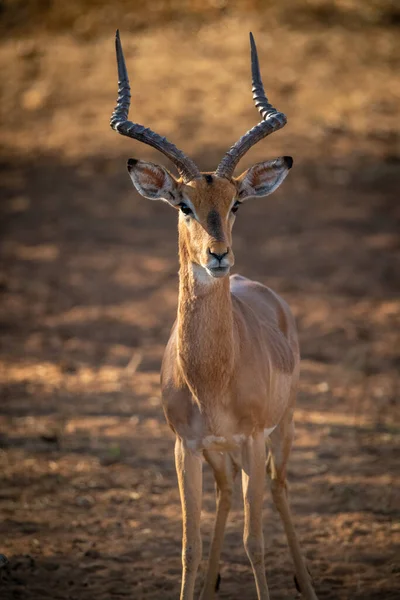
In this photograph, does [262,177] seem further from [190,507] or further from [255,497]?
[190,507]

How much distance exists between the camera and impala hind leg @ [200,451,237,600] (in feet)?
21.1

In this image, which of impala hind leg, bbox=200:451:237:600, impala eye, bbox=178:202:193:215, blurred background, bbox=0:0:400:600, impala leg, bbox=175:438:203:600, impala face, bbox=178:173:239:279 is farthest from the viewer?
blurred background, bbox=0:0:400:600

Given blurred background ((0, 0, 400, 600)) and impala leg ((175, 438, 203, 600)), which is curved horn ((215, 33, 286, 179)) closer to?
impala leg ((175, 438, 203, 600))

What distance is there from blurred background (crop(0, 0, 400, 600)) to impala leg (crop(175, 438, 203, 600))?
603 mm

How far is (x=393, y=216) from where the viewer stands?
1514cm

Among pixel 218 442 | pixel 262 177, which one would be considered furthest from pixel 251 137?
pixel 218 442

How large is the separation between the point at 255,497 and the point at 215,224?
186cm

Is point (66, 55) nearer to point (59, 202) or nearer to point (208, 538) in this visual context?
point (59, 202)

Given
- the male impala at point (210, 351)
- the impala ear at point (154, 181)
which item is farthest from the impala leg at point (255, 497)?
the impala ear at point (154, 181)

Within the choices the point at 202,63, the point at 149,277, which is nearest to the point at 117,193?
the point at 149,277

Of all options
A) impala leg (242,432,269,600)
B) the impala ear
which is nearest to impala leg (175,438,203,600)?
impala leg (242,432,269,600)

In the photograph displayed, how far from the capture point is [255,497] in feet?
19.3

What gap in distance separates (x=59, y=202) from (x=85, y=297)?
3.36m

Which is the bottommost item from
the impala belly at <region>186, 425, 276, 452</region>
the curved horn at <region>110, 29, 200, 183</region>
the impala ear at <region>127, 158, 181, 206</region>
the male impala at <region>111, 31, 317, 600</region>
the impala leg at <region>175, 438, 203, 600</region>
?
the impala leg at <region>175, 438, 203, 600</region>
